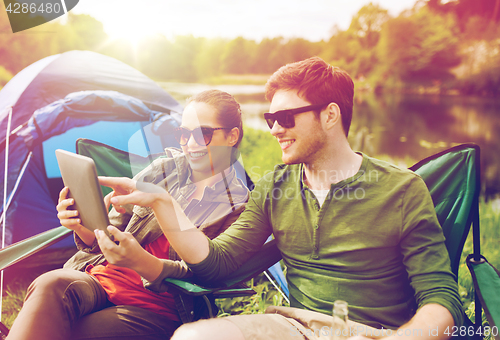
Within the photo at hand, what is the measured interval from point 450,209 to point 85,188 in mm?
1584

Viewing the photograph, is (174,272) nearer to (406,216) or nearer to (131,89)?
(406,216)

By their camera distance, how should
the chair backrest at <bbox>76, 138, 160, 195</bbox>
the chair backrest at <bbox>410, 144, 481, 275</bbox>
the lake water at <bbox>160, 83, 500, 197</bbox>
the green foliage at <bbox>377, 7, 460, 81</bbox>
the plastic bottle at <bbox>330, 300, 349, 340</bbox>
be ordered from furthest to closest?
the green foliage at <bbox>377, 7, 460, 81</bbox>, the lake water at <bbox>160, 83, 500, 197</bbox>, the chair backrest at <bbox>76, 138, 160, 195</bbox>, the chair backrest at <bbox>410, 144, 481, 275</bbox>, the plastic bottle at <bbox>330, 300, 349, 340</bbox>

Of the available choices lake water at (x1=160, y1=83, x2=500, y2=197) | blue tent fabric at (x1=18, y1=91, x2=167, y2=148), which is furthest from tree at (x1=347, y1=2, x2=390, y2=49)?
blue tent fabric at (x1=18, y1=91, x2=167, y2=148)

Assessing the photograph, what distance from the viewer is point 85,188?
3.69ft

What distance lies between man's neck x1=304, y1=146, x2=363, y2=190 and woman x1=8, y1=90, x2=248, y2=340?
407 mm

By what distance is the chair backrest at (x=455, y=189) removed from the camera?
1.51 metres

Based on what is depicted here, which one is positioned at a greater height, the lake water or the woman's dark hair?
the woman's dark hair

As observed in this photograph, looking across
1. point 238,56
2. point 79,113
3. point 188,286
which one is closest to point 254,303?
point 188,286

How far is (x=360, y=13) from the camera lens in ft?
90.0

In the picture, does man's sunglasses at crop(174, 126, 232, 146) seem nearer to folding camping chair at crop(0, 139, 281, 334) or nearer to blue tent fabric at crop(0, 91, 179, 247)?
folding camping chair at crop(0, 139, 281, 334)

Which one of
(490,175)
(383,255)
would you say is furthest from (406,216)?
(490,175)

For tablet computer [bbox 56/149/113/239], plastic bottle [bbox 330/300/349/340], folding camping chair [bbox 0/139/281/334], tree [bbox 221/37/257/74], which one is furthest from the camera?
tree [bbox 221/37/257/74]

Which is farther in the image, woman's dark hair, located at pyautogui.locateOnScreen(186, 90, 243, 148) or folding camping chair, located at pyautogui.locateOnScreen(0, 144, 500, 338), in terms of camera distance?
woman's dark hair, located at pyautogui.locateOnScreen(186, 90, 243, 148)

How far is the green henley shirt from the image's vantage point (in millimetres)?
1190
